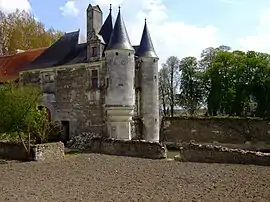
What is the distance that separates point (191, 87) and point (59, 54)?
54.5 feet

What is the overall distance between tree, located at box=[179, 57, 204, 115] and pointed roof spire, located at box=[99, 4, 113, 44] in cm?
1545

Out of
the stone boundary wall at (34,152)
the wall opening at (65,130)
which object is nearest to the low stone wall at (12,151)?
the stone boundary wall at (34,152)

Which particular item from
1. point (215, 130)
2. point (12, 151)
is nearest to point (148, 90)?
point (215, 130)

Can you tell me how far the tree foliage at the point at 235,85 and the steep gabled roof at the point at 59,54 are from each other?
1469cm

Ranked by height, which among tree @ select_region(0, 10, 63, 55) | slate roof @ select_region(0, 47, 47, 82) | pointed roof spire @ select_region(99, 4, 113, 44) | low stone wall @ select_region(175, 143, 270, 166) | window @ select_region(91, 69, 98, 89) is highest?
tree @ select_region(0, 10, 63, 55)

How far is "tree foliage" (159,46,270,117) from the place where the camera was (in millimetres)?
34031

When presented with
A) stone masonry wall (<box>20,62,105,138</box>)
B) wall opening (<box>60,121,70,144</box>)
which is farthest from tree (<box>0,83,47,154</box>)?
wall opening (<box>60,121,70,144</box>)

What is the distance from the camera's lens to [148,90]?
24.8 meters

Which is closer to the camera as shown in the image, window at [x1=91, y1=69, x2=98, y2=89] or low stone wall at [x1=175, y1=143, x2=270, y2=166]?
low stone wall at [x1=175, y1=143, x2=270, y2=166]

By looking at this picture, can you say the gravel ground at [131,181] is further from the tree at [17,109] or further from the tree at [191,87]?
the tree at [191,87]

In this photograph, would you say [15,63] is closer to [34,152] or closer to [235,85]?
[34,152]

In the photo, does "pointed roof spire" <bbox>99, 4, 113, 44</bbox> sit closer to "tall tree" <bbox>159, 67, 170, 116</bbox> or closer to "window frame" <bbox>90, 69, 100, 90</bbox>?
"window frame" <bbox>90, 69, 100, 90</bbox>

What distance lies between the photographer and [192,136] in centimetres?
3011

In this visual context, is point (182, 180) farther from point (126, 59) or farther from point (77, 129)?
point (77, 129)
